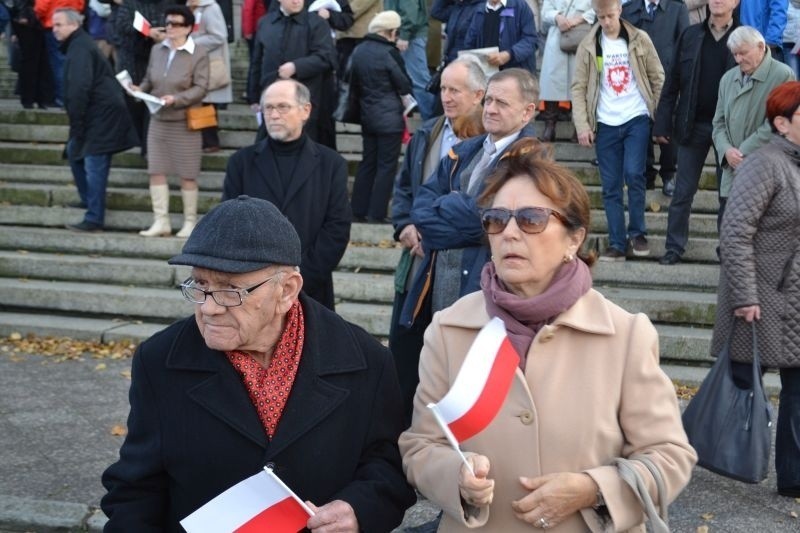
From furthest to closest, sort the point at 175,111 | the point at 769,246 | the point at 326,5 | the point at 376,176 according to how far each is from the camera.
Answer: the point at 326,5, the point at 175,111, the point at 376,176, the point at 769,246

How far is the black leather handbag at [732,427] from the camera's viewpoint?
601cm

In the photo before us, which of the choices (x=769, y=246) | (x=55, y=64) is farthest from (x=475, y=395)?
(x=55, y=64)

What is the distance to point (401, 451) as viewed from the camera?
3.44 meters

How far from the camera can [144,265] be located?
11.1m

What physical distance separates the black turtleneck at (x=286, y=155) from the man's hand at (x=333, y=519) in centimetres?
422

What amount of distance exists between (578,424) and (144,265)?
27.4 feet

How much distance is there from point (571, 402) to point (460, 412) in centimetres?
43

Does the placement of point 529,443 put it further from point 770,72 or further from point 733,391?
point 770,72

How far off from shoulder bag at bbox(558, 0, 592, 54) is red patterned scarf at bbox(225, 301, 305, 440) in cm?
851

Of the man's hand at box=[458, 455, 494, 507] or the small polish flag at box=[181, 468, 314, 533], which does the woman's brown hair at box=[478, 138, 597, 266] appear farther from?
the small polish flag at box=[181, 468, 314, 533]

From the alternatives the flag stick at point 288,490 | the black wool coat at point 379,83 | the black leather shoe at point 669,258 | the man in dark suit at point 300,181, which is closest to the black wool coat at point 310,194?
the man in dark suit at point 300,181

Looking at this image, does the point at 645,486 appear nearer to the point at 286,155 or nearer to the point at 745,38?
the point at 286,155

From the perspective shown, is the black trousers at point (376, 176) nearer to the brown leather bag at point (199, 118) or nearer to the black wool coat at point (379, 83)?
the black wool coat at point (379, 83)

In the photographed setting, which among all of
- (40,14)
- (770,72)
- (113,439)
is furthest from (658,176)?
(40,14)
